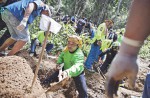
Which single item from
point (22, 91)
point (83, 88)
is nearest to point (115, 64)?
point (22, 91)

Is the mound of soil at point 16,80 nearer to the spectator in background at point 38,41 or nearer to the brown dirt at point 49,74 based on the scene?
the brown dirt at point 49,74

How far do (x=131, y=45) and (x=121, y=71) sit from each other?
0.40ft

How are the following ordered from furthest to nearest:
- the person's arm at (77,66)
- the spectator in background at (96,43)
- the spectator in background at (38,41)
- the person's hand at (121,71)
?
the spectator in background at (96,43) < the spectator in background at (38,41) < the person's arm at (77,66) < the person's hand at (121,71)

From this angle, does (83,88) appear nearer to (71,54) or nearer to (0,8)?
(71,54)

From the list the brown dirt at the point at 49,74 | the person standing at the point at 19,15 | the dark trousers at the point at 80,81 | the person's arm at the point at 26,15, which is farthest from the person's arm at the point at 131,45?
the dark trousers at the point at 80,81

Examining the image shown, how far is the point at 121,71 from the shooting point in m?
1.22

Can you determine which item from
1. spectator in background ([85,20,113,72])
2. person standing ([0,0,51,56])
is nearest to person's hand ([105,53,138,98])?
person standing ([0,0,51,56])

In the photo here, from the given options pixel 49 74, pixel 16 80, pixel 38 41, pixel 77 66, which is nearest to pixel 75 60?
pixel 77 66

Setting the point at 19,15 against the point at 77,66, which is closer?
the point at 19,15

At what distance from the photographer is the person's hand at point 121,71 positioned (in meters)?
1.22

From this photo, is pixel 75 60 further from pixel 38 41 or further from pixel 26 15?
pixel 38 41

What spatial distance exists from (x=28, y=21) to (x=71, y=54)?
103 centimetres

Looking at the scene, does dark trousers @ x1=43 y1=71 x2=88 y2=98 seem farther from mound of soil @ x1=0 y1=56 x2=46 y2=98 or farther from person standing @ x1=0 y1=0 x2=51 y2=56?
mound of soil @ x1=0 y1=56 x2=46 y2=98

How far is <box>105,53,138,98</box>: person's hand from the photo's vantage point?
1216 millimetres
